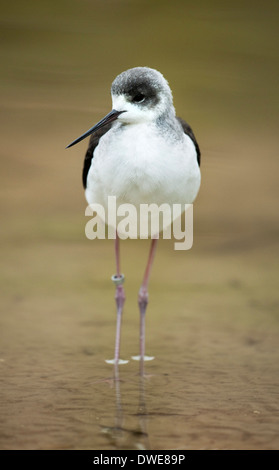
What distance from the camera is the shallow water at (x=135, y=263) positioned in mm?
3002

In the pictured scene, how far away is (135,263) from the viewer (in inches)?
209

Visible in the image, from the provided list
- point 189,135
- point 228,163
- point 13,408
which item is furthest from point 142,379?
point 228,163

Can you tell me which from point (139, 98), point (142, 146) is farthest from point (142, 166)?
point (139, 98)

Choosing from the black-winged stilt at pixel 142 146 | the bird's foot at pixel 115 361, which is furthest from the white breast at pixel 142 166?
the bird's foot at pixel 115 361

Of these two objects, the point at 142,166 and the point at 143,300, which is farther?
the point at 143,300

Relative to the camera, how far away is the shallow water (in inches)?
118

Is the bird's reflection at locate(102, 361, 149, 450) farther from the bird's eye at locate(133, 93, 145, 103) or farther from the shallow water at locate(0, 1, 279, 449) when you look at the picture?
the bird's eye at locate(133, 93, 145, 103)

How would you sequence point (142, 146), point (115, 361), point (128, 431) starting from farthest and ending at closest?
point (115, 361)
point (142, 146)
point (128, 431)

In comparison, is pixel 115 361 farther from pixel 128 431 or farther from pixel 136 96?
pixel 136 96

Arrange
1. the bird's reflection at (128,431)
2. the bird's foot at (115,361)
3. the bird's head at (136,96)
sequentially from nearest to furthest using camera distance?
1. the bird's reflection at (128,431)
2. the bird's head at (136,96)
3. the bird's foot at (115,361)

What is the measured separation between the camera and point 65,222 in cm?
595

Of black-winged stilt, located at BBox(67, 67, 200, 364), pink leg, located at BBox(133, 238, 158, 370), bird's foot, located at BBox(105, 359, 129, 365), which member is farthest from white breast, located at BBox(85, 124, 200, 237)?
bird's foot, located at BBox(105, 359, 129, 365)

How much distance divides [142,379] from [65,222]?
2660mm

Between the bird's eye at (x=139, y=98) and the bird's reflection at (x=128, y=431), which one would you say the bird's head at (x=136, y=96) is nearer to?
the bird's eye at (x=139, y=98)
